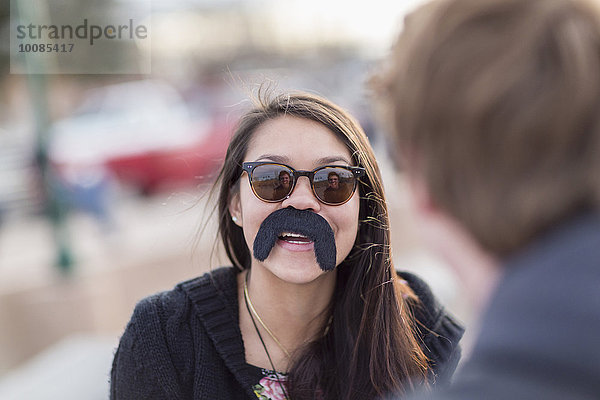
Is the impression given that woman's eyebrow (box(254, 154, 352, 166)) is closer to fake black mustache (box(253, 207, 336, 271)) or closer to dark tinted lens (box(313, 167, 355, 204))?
dark tinted lens (box(313, 167, 355, 204))

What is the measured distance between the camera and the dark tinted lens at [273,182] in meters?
1.81

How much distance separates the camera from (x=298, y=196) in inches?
70.8

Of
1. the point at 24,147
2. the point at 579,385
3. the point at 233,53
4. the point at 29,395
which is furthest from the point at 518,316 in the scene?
the point at 233,53

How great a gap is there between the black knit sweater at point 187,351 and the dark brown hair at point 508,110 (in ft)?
3.83

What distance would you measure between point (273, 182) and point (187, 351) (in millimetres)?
561

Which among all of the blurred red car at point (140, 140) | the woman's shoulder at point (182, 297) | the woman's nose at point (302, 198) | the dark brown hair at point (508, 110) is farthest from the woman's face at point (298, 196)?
the blurred red car at point (140, 140)

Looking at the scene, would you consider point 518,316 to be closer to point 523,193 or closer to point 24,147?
point 523,193

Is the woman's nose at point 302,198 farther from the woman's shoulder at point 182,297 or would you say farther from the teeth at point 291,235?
the woman's shoulder at point 182,297

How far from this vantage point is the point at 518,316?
0.79 metres

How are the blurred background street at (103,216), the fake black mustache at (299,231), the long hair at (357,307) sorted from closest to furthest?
the fake black mustache at (299,231)
the long hair at (357,307)
the blurred background street at (103,216)

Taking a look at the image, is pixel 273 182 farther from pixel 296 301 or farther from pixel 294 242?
pixel 296 301

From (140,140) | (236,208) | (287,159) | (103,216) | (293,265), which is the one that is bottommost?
(103,216)

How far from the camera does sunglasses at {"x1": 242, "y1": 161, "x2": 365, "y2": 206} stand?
181 cm

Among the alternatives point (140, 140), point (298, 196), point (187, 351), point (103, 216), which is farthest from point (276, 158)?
point (140, 140)
